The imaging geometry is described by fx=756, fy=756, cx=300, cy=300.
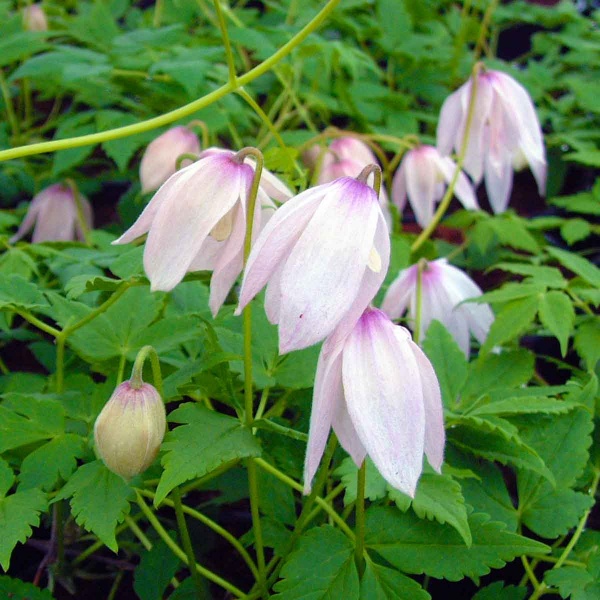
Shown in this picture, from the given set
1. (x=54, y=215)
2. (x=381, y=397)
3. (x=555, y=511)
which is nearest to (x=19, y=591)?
(x=381, y=397)

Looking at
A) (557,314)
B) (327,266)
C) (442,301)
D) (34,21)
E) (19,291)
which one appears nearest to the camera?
(327,266)

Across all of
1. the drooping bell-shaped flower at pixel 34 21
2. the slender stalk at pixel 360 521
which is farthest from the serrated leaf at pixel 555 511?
the drooping bell-shaped flower at pixel 34 21

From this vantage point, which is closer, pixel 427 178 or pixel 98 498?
pixel 98 498

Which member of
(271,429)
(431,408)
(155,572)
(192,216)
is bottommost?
(155,572)

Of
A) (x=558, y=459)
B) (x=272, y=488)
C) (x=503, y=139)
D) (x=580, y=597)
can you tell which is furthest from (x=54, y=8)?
(x=580, y=597)

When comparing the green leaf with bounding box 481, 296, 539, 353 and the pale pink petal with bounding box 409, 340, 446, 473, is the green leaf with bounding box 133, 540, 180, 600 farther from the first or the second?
the green leaf with bounding box 481, 296, 539, 353

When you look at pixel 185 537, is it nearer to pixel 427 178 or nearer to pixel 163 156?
pixel 163 156

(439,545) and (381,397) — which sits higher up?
(381,397)
